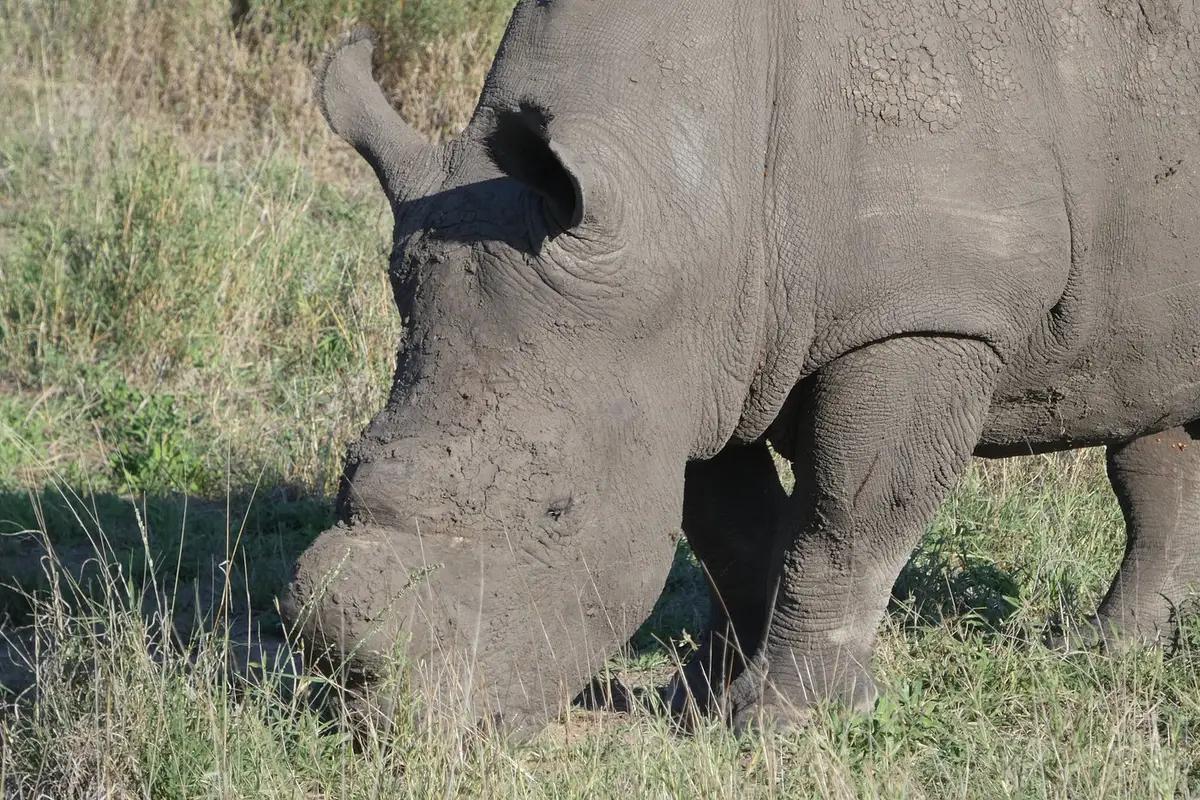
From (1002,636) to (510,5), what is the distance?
7.60 m

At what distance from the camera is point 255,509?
6402 mm

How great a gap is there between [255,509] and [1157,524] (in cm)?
345

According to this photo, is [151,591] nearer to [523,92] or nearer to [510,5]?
[523,92]

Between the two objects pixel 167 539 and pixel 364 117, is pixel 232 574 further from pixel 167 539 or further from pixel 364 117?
pixel 364 117

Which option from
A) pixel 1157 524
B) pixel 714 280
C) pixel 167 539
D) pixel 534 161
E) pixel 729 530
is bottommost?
pixel 167 539

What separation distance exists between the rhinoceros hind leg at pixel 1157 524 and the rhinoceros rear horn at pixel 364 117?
2710 millimetres

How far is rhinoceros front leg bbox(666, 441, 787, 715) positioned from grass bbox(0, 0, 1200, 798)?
33cm

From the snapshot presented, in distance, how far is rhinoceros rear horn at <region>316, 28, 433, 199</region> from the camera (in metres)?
3.74

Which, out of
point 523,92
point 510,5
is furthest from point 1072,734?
point 510,5

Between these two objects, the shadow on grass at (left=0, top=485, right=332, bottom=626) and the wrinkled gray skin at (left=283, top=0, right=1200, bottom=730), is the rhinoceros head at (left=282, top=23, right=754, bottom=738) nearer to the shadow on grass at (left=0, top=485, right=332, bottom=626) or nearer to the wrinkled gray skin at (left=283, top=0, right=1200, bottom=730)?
the wrinkled gray skin at (left=283, top=0, right=1200, bottom=730)

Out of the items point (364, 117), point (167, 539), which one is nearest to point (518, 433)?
point (364, 117)

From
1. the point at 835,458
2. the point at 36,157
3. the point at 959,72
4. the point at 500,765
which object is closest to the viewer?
the point at 500,765

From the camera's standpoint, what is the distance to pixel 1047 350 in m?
4.15

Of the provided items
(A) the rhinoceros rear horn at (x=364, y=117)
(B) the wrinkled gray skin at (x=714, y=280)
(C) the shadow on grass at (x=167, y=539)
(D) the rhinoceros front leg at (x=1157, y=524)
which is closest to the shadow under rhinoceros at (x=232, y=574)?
(C) the shadow on grass at (x=167, y=539)
